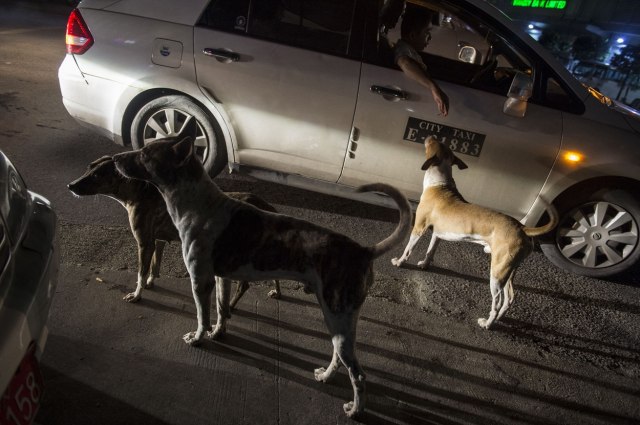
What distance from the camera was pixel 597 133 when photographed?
12.4ft

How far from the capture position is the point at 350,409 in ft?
8.04

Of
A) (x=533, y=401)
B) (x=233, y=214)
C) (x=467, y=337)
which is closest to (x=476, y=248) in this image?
(x=467, y=337)

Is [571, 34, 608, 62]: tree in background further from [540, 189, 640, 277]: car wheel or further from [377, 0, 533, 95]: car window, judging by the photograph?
[540, 189, 640, 277]: car wheel

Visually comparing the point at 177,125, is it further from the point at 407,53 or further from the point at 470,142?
the point at 470,142

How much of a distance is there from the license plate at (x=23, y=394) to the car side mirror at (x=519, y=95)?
3.60 metres

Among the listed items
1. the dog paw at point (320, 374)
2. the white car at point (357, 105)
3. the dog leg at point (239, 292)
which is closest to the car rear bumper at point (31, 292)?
the dog leg at point (239, 292)

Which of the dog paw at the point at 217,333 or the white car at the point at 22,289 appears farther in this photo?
the dog paw at the point at 217,333

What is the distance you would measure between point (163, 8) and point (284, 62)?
1.19 metres

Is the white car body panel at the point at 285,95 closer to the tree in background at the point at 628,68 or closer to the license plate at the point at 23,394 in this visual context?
the license plate at the point at 23,394

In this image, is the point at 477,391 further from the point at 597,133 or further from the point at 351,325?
the point at 597,133

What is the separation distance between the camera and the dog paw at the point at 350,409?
2418 mm

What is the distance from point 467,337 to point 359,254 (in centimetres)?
149

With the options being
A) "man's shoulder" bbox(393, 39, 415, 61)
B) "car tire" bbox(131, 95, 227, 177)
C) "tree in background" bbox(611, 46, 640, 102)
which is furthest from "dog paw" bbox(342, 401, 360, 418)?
"tree in background" bbox(611, 46, 640, 102)

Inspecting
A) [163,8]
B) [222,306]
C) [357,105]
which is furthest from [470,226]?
[163,8]
